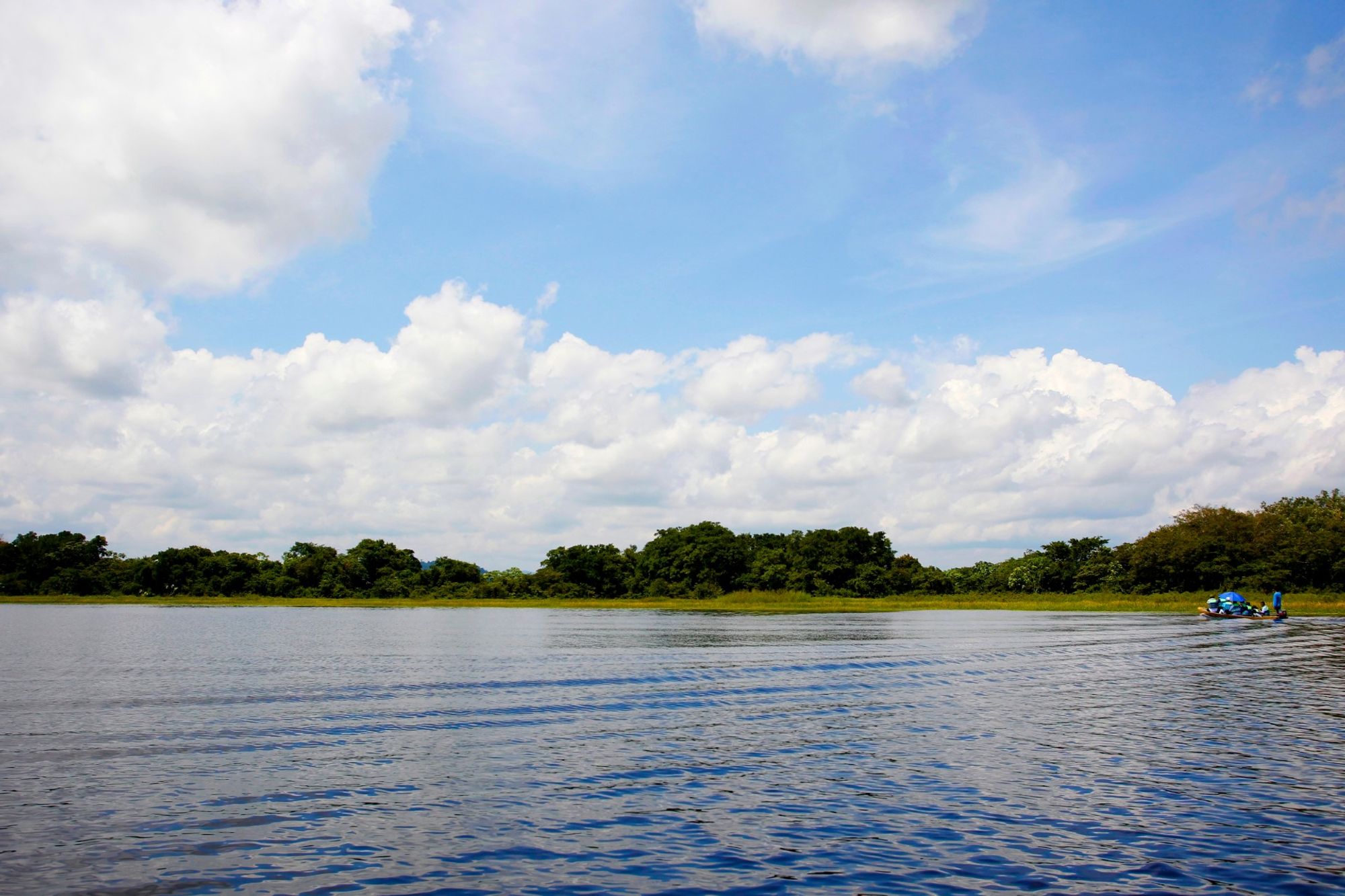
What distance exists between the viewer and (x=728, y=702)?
27781 millimetres

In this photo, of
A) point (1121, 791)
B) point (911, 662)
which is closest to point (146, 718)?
point (1121, 791)

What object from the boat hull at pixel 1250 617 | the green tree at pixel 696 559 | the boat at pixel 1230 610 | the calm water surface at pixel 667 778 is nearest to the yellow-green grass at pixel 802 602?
the green tree at pixel 696 559

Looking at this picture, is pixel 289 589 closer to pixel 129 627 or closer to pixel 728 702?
pixel 129 627

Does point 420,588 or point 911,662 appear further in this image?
point 420,588

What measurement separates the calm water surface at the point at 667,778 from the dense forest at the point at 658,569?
9912cm

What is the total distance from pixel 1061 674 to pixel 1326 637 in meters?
32.7

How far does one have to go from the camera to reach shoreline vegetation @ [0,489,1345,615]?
118500mm

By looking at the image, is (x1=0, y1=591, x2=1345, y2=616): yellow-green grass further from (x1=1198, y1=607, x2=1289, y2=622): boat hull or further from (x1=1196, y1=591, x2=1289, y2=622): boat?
(x1=1196, y1=591, x2=1289, y2=622): boat

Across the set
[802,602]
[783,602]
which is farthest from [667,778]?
[783,602]

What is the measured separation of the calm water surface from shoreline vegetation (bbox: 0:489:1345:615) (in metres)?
84.2

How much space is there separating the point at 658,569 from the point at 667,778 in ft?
451

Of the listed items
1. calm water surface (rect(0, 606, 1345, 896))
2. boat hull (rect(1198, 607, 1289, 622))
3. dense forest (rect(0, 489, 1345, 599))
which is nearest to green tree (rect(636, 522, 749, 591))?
dense forest (rect(0, 489, 1345, 599))

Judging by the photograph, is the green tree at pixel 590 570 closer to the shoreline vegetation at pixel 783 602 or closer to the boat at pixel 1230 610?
the shoreline vegetation at pixel 783 602

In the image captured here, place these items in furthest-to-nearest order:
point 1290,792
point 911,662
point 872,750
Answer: point 911,662 → point 872,750 → point 1290,792
